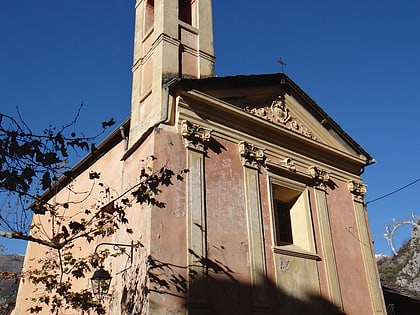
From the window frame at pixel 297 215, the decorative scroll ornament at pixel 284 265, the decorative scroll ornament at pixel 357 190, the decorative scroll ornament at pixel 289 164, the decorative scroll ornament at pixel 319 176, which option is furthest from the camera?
the decorative scroll ornament at pixel 357 190

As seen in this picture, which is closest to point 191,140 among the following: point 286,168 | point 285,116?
point 286,168

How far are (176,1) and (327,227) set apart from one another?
650 cm

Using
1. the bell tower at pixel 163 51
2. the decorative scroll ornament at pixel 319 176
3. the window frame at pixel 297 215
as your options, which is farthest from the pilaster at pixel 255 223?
the bell tower at pixel 163 51

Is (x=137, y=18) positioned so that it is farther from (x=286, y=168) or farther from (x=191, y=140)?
(x=286, y=168)

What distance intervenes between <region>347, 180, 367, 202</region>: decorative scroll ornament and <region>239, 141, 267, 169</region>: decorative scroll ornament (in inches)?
131

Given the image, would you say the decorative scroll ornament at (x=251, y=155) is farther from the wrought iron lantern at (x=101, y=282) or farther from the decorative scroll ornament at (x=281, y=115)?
the wrought iron lantern at (x=101, y=282)

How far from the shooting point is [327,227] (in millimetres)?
10570

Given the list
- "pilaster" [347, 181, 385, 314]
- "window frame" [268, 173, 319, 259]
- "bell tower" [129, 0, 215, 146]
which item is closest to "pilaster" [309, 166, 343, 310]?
"window frame" [268, 173, 319, 259]

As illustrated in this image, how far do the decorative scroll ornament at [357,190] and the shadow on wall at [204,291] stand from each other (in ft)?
14.0

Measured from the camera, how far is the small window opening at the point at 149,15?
11172 millimetres

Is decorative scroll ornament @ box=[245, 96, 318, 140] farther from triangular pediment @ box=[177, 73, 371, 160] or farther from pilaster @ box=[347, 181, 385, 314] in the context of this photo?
pilaster @ box=[347, 181, 385, 314]

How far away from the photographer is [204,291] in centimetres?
748

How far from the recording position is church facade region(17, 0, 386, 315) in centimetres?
764

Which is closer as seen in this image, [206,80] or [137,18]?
[206,80]
